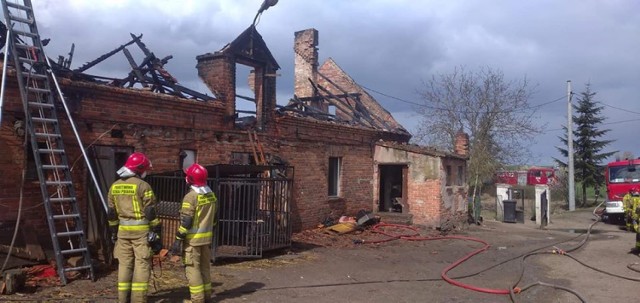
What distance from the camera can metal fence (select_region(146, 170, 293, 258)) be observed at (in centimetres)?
959

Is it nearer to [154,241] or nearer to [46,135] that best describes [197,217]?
[154,241]

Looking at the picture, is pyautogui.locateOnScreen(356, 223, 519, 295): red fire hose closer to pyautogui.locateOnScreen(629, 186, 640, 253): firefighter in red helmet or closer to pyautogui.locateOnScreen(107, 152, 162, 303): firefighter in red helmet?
pyautogui.locateOnScreen(629, 186, 640, 253): firefighter in red helmet

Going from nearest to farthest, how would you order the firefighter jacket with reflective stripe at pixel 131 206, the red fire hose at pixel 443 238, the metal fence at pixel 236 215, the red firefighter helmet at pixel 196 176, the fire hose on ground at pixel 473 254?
the firefighter jacket with reflective stripe at pixel 131 206 → the red firefighter helmet at pixel 196 176 → the fire hose on ground at pixel 473 254 → the red fire hose at pixel 443 238 → the metal fence at pixel 236 215

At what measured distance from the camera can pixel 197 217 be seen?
6523 millimetres

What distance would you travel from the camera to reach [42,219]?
8.20 metres

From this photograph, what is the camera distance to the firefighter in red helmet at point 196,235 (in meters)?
6.36

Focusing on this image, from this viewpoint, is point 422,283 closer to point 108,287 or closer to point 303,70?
point 108,287

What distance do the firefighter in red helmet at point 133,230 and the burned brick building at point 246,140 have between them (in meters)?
2.41

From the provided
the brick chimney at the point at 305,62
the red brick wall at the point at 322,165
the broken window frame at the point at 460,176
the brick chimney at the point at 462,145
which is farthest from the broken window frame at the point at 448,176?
the brick chimney at the point at 305,62

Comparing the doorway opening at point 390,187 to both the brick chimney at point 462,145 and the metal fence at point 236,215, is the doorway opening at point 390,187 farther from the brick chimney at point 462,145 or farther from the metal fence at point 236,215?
the metal fence at point 236,215

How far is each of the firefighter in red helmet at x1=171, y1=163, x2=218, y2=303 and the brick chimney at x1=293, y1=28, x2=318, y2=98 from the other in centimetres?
1471

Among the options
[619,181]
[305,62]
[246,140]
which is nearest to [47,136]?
[246,140]

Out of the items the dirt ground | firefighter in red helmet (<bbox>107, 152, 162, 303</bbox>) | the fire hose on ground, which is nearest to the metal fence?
the dirt ground

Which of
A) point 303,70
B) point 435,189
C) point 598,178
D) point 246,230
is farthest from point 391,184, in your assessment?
point 598,178
